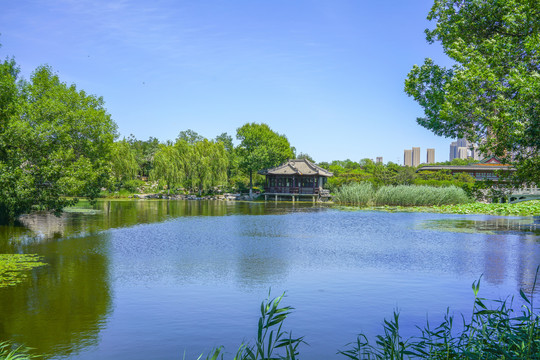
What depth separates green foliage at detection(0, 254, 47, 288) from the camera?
31.6 ft

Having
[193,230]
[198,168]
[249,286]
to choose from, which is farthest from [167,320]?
[198,168]

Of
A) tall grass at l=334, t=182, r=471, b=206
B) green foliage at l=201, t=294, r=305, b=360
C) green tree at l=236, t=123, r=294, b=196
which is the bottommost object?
green foliage at l=201, t=294, r=305, b=360

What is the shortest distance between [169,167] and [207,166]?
4.12 m

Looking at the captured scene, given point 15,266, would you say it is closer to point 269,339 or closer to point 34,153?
point 34,153

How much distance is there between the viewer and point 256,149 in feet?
168

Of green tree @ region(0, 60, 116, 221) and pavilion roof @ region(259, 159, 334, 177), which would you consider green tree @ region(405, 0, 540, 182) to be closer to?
green tree @ region(0, 60, 116, 221)

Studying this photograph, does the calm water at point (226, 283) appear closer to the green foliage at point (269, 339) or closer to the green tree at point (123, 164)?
the green foliage at point (269, 339)

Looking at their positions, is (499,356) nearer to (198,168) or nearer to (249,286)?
(249,286)

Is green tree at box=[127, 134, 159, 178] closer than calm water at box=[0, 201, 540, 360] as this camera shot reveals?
No

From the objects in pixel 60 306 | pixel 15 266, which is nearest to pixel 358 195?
pixel 15 266

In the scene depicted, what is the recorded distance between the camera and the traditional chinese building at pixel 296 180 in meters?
48.5

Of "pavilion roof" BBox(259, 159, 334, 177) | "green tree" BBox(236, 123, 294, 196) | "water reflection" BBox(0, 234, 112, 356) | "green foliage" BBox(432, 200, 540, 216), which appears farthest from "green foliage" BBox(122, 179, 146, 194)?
"water reflection" BBox(0, 234, 112, 356)

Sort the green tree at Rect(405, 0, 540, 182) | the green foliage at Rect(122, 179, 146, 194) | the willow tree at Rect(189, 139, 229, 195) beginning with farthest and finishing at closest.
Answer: the green foliage at Rect(122, 179, 146, 194), the willow tree at Rect(189, 139, 229, 195), the green tree at Rect(405, 0, 540, 182)

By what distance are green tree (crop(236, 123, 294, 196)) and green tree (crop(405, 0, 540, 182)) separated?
4034 cm
